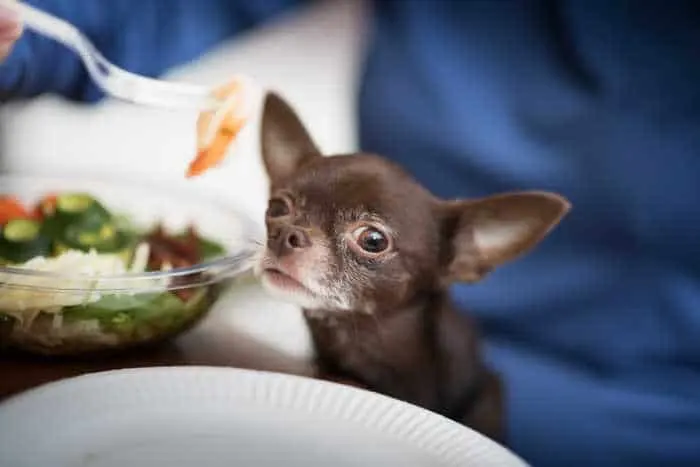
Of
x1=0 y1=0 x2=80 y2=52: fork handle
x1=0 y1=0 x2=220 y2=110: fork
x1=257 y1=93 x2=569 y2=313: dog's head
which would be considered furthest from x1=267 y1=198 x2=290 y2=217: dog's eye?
x1=0 y1=0 x2=80 y2=52: fork handle

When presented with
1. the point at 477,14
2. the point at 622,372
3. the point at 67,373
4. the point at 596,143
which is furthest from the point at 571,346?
the point at 67,373

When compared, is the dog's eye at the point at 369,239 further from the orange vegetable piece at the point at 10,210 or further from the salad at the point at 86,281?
the orange vegetable piece at the point at 10,210

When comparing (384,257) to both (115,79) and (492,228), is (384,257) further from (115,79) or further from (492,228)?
(115,79)

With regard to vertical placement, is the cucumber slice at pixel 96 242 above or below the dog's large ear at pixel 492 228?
below

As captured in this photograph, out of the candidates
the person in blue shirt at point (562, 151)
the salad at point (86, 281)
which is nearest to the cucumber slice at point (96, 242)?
the salad at point (86, 281)

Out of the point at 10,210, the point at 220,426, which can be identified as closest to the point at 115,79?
the point at 10,210

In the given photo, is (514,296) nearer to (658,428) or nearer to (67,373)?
(658,428)

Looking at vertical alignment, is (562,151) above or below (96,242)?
above
